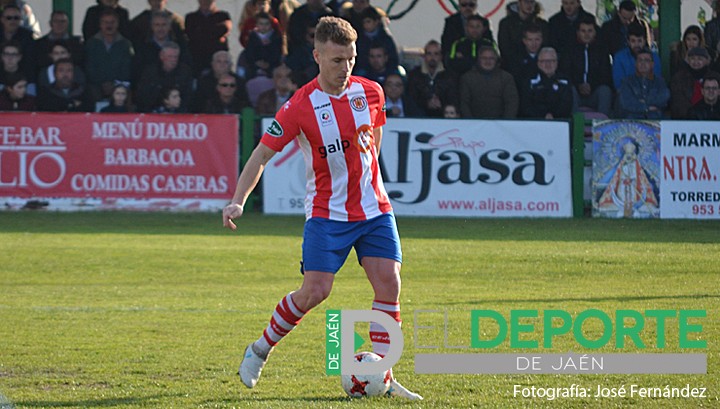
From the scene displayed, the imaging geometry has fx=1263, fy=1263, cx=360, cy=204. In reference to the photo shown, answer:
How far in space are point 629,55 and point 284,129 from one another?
1228 cm

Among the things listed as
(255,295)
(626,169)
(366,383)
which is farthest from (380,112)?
(626,169)

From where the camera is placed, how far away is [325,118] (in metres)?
6.63

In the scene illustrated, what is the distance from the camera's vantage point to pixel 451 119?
17.2 meters

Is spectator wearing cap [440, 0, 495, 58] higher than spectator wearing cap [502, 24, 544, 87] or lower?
higher

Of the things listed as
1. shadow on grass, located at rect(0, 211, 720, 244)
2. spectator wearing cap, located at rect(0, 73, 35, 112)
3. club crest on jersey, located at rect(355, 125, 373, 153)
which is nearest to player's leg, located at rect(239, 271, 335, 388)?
club crest on jersey, located at rect(355, 125, 373, 153)

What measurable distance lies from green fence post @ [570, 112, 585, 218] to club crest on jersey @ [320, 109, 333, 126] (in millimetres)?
11208

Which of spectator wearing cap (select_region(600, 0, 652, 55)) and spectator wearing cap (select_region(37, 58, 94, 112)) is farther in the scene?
spectator wearing cap (select_region(600, 0, 652, 55))

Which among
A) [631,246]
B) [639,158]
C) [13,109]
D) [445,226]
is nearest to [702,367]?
[631,246]

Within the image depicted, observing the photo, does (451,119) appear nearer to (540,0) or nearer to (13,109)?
(540,0)

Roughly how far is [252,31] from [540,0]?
15.6 ft

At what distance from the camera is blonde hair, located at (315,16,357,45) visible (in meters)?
6.42

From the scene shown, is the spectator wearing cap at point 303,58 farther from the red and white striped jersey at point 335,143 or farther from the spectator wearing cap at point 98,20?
the red and white striped jersey at point 335,143

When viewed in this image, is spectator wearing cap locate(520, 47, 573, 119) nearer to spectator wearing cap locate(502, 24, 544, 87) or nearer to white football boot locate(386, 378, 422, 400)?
spectator wearing cap locate(502, 24, 544, 87)

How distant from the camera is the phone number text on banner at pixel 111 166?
1727 cm
